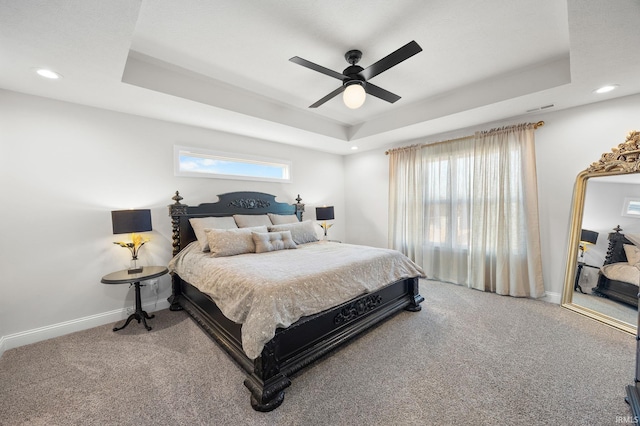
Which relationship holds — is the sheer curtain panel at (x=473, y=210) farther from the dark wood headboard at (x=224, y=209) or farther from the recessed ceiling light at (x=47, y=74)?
the recessed ceiling light at (x=47, y=74)

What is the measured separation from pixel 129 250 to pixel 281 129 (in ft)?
8.56

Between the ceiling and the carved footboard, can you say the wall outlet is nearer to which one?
the carved footboard

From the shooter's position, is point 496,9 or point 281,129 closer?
point 496,9

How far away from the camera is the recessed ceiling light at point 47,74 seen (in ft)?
6.82

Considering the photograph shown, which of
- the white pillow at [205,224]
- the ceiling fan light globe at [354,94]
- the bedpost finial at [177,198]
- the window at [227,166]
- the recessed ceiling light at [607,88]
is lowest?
the white pillow at [205,224]

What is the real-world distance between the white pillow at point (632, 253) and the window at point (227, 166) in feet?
14.8

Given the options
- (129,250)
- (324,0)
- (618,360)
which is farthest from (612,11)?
(129,250)

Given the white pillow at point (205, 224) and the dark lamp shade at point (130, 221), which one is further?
the white pillow at point (205, 224)

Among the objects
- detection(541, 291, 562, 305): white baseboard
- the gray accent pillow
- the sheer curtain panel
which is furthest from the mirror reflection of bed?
the gray accent pillow

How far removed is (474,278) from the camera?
3.81 m

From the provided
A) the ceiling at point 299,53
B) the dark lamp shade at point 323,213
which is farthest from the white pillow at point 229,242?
the dark lamp shade at point 323,213

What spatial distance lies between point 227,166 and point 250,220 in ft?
3.27

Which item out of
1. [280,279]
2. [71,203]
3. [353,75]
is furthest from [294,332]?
[71,203]

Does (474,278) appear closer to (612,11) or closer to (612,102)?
(612,102)
